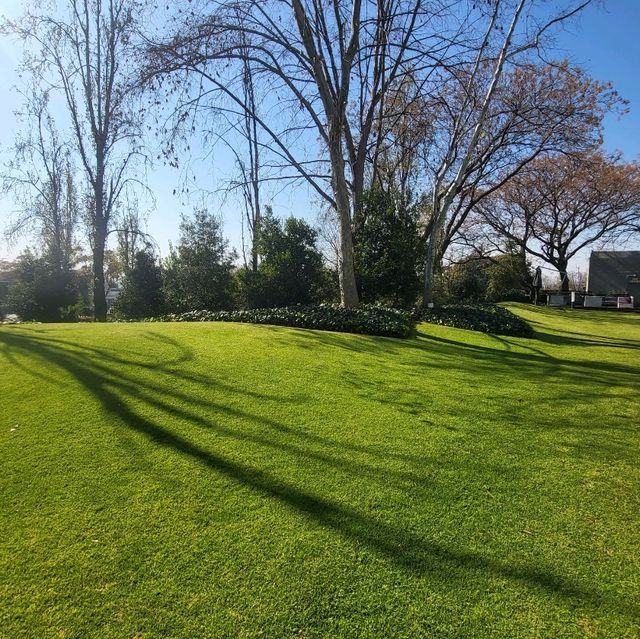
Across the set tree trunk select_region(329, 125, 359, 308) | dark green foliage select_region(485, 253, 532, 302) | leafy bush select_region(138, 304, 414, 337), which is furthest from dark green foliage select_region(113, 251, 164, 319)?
dark green foliage select_region(485, 253, 532, 302)

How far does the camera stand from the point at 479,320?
34.4 feet

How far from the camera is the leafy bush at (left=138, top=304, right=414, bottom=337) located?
843 centimetres

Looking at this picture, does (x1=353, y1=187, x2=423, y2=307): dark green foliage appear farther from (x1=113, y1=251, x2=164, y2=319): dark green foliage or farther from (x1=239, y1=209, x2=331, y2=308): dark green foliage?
(x1=113, y1=251, x2=164, y2=319): dark green foliage

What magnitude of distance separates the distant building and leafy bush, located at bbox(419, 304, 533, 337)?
26632 mm

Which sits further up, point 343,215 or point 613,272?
point 613,272

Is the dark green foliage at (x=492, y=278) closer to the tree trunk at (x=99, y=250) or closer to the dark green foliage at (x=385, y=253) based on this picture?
the dark green foliage at (x=385, y=253)

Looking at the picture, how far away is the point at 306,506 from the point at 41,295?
19236 millimetres

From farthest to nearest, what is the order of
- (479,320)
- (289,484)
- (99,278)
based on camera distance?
1. (99,278)
2. (479,320)
3. (289,484)

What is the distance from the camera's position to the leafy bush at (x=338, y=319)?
8430mm

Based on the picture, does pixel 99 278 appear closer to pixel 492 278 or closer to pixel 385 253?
pixel 385 253

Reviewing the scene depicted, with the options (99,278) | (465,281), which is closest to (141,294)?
(99,278)

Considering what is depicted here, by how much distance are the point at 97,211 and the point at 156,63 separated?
30.5 feet

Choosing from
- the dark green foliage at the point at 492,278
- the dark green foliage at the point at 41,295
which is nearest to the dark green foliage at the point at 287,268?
the dark green foliage at the point at 41,295

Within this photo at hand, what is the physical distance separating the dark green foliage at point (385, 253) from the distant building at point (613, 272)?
26.9 meters
